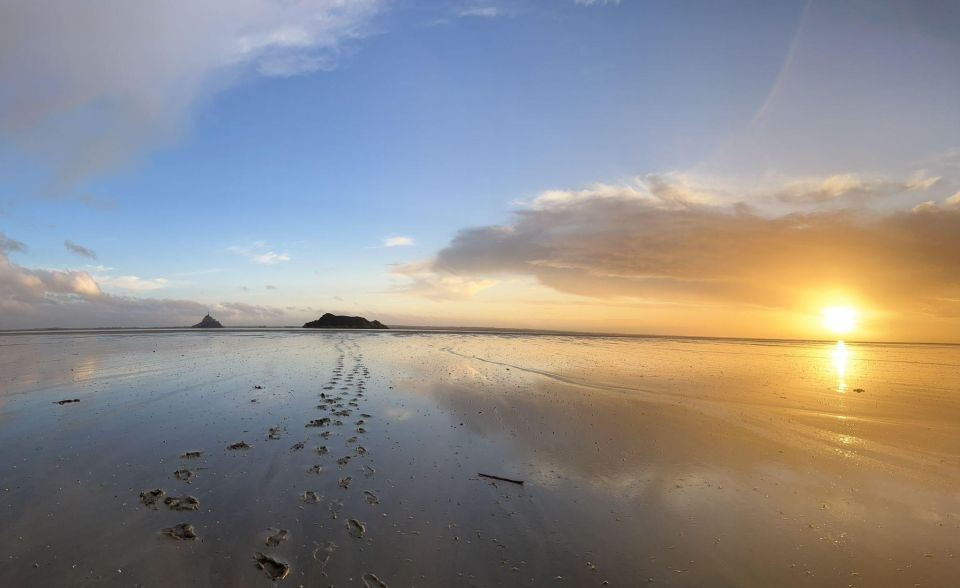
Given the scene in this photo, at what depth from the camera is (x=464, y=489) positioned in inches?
295

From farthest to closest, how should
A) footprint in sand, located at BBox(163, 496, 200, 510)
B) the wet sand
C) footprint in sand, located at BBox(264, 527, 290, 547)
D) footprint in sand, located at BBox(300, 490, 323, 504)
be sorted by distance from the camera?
footprint in sand, located at BBox(300, 490, 323, 504), footprint in sand, located at BBox(163, 496, 200, 510), footprint in sand, located at BBox(264, 527, 290, 547), the wet sand

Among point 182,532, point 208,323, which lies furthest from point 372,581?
point 208,323

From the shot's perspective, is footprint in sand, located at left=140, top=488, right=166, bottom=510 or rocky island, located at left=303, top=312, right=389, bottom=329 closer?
footprint in sand, located at left=140, top=488, right=166, bottom=510

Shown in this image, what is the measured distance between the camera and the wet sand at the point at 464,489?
5.16 m

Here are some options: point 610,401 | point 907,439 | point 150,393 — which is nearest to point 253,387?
point 150,393

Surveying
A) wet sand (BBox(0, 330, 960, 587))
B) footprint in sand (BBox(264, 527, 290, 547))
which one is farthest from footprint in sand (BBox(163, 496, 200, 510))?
footprint in sand (BBox(264, 527, 290, 547))

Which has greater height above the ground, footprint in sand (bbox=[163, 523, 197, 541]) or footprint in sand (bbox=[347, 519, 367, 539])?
footprint in sand (bbox=[163, 523, 197, 541])

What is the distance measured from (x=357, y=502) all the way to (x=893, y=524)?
772 cm

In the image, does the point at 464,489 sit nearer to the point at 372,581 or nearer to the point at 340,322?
the point at 372,581

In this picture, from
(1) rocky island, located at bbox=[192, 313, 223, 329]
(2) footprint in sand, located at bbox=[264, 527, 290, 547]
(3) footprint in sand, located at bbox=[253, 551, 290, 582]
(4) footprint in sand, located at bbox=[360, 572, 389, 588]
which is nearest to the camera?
(4) footprint in sand, located at bbox=[360, 572, 389, 588]

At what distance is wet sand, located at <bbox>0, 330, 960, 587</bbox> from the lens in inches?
203

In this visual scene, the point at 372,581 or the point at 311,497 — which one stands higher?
the point at 311,497

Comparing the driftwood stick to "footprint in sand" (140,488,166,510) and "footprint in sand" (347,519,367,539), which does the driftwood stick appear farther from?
"footprint in sand" (140,488,166,510)

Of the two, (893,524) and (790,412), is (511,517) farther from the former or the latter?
(790,412)
